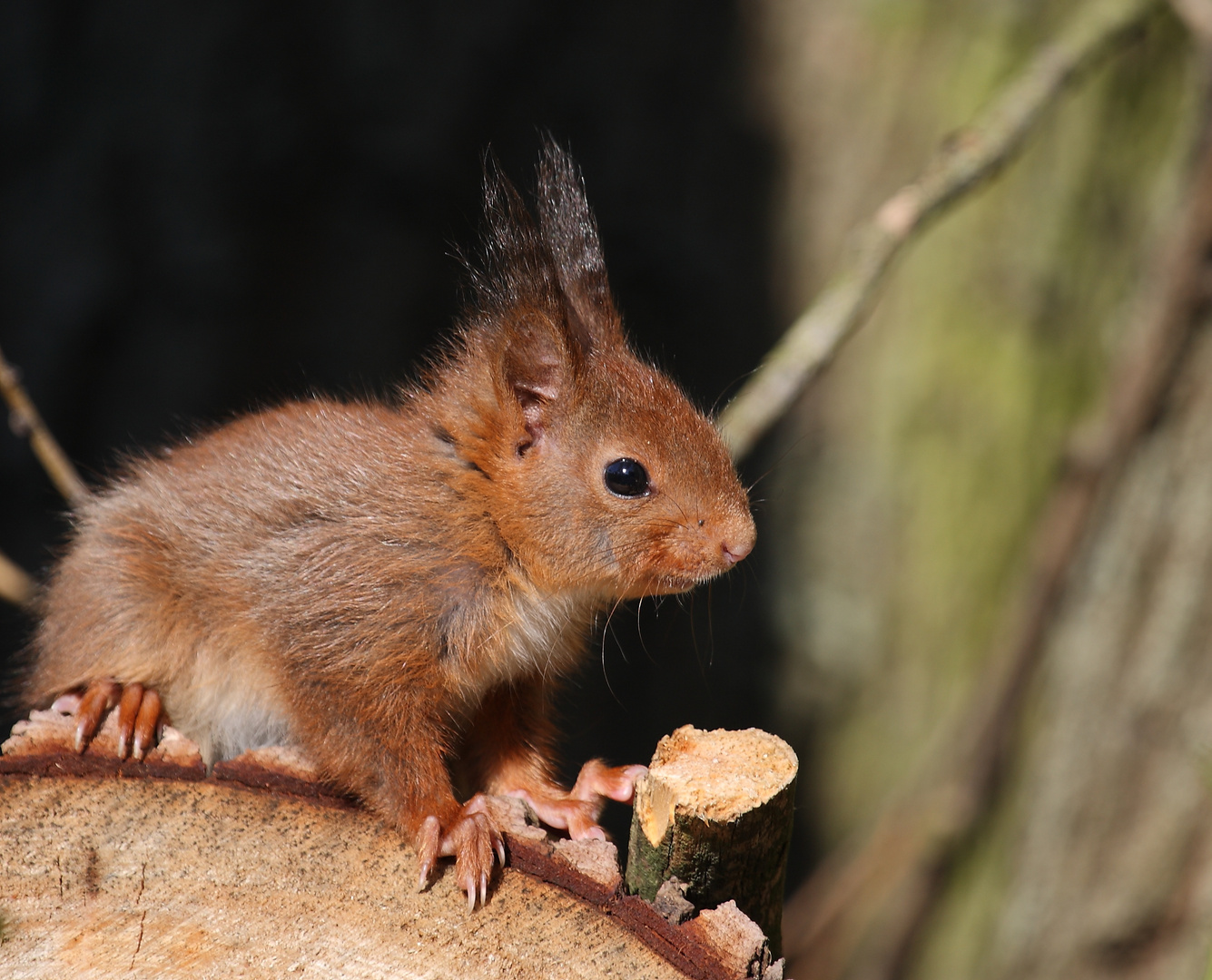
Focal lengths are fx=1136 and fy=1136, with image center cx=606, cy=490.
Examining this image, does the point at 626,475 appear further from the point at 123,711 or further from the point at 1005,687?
the point at 1005,687

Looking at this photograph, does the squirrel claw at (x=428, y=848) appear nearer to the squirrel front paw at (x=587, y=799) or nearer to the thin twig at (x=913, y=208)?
the squirrel front paw at (x=587, y=799)

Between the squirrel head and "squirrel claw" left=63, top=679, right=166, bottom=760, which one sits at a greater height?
the squirrel head

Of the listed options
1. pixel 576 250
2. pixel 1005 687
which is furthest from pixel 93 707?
pixel 1005 687

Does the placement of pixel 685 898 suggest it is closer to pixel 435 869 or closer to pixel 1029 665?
pixel 435 869

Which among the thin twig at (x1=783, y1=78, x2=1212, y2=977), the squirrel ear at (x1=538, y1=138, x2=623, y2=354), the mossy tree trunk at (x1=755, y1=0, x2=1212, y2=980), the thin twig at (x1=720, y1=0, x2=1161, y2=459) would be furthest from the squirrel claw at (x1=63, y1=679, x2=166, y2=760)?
the thin twig at (x1=783, y1=78, x2=1212, y2=977)

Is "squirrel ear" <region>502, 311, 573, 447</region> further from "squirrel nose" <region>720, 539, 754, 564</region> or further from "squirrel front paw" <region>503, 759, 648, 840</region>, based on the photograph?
"squirrel front paw" <region>503, 759, 648, 840</region>

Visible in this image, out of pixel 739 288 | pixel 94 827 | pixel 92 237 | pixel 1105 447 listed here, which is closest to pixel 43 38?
pixel 92 237

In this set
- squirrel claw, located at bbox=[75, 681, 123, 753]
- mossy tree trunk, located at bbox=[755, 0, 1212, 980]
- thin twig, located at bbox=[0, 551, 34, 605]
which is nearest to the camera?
squirrel claw, located at bbox=[75, 681, 123, 753]
